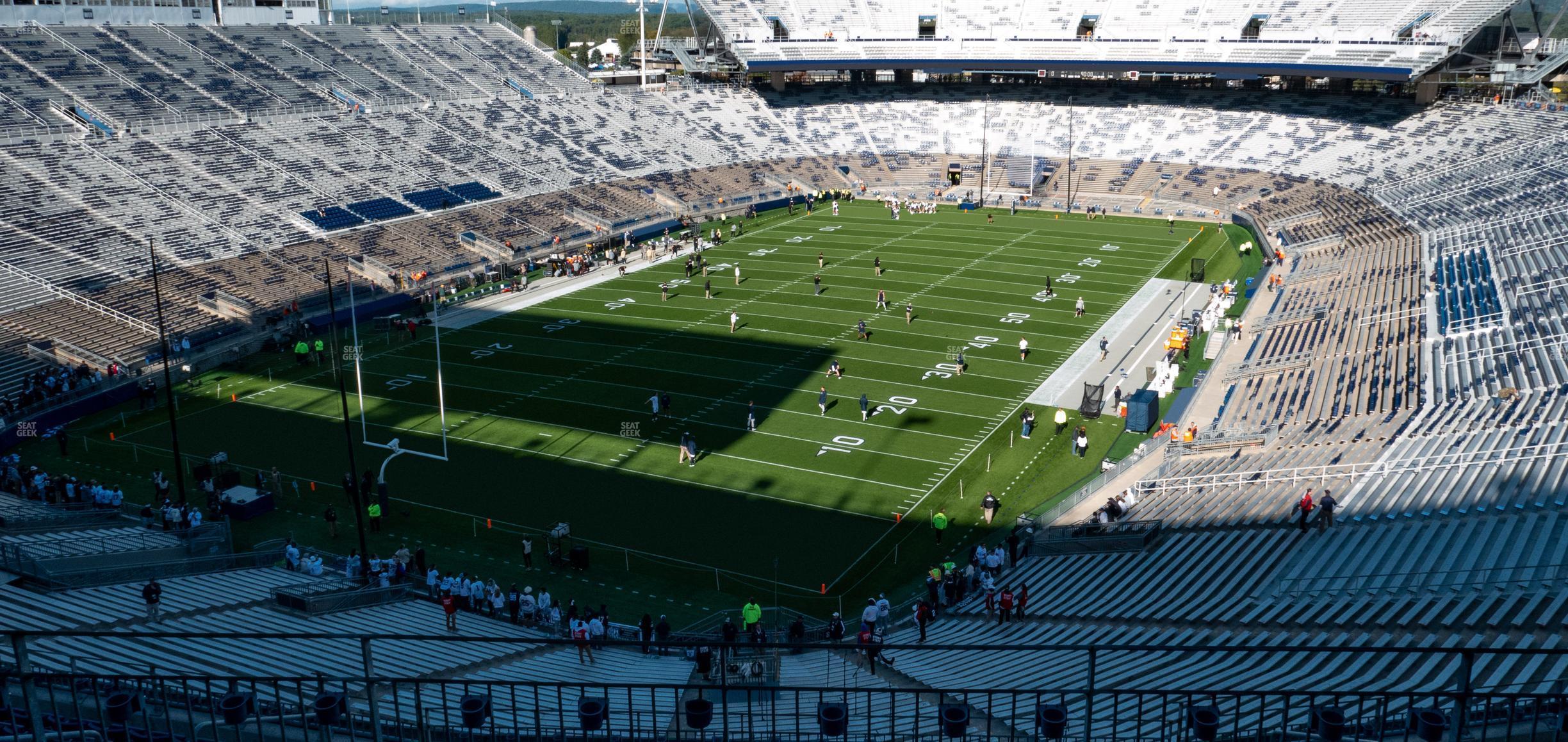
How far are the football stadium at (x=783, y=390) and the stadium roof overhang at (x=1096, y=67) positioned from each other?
0.42 m

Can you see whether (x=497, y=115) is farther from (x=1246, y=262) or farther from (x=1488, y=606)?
(x=1488, y=606)

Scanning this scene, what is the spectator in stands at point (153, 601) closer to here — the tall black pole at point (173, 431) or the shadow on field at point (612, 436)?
the tall black pole at point (173, 431)

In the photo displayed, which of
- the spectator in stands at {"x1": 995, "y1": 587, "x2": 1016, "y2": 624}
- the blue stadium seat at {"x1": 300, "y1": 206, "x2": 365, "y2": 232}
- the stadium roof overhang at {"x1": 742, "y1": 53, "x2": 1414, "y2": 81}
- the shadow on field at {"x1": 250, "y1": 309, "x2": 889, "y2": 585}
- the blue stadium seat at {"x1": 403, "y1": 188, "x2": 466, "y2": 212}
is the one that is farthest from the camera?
the stadium roof overhang at {"x1": 742, "y1": 53, "x2": 1414, "y2": 81}

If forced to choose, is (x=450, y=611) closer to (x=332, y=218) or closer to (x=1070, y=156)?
(x=332, y=218)

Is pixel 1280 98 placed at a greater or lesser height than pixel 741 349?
greater

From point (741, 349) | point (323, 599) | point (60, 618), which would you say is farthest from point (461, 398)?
point (60, 618)

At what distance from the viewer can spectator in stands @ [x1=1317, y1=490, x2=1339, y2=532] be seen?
17922 mm

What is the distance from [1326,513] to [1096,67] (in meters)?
58.9

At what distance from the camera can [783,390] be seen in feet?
104

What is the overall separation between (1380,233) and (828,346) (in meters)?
22.1

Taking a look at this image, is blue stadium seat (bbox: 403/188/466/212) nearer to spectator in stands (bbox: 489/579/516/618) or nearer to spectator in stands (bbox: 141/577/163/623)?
spectator in stands (bbox: 489/579/516/618)

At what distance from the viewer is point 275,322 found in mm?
37812

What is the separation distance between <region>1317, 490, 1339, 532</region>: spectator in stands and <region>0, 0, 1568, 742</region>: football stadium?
55 millimetres

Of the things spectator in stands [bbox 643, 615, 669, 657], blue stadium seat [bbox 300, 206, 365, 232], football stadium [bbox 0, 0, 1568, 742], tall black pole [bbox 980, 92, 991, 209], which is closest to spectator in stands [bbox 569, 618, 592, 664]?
football stadium [bbox 0, 0, 1568, 742]
